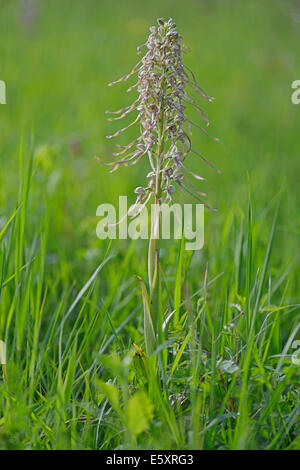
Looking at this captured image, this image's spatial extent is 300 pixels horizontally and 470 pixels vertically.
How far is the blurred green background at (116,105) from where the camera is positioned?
10.9 feet

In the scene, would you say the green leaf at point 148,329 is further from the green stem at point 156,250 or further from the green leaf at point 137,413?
the green leaf at point 137,413

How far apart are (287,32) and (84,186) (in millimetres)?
8148

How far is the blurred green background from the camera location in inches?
131

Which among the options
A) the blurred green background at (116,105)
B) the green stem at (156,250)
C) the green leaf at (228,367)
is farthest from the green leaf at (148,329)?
the blurred green background at (116,105)

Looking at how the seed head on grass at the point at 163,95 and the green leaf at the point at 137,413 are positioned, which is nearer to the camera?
the green leaf at the point at 137,413

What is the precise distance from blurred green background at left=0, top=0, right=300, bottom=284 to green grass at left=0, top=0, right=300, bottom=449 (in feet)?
0.10

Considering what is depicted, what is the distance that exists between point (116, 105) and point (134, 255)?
181 inches

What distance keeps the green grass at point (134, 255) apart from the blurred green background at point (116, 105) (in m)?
0.03

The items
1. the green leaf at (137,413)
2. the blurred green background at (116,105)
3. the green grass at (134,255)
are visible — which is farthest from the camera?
the blurred green background at (116,105)

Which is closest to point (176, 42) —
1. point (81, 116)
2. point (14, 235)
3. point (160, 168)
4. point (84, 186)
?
point (160, 168)

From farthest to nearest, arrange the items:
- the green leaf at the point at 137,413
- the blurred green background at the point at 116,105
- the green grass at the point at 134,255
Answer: the blurred green background at the point at 116,105 < the green grass at the point at 134,255 < the green leaf at the point at 137,413

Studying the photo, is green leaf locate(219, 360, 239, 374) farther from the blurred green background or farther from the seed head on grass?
the blurred green background
